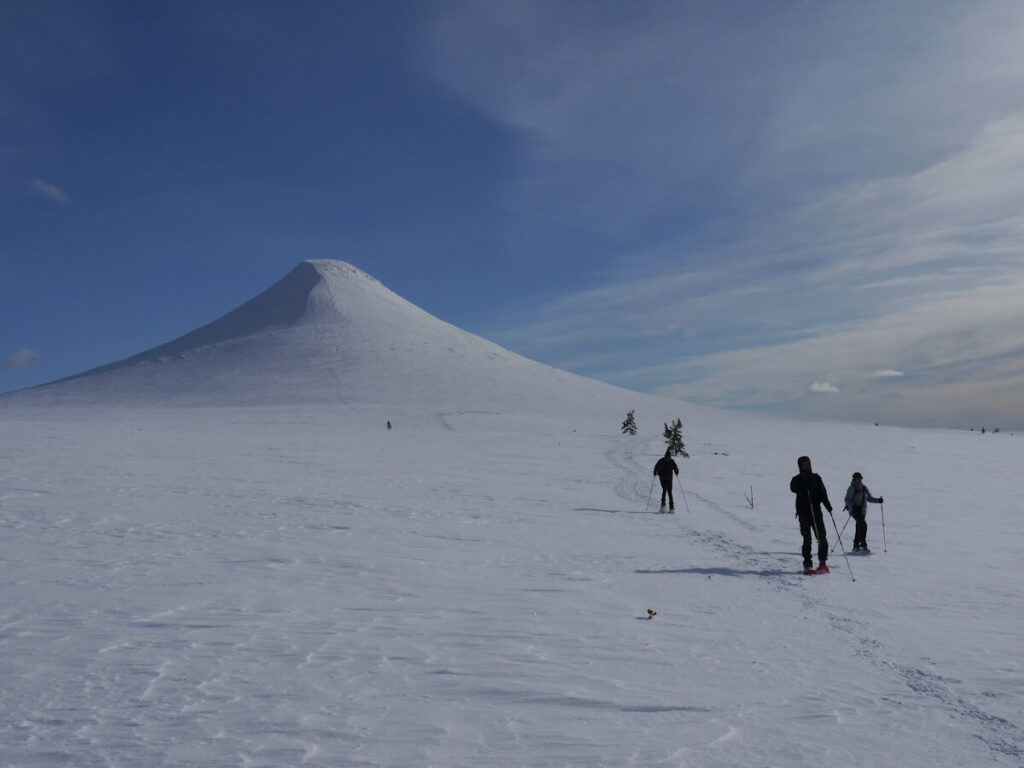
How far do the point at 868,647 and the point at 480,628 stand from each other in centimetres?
400

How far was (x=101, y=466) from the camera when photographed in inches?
870

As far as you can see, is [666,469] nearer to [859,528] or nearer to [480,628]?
[859,528]

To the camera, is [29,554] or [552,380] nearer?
[29,554]

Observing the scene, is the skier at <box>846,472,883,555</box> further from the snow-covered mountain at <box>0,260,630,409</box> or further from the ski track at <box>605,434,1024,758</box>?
the snow-covered mountain at <box>0,260,630,409</box>

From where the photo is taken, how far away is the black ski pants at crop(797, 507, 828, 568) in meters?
11.2

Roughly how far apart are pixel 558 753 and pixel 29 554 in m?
9.71

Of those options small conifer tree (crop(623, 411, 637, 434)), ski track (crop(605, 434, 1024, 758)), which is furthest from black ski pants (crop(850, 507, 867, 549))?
small conifer tree (crop(623, 411, 637, 434))

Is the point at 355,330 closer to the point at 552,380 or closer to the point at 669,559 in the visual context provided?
the point at 552,380

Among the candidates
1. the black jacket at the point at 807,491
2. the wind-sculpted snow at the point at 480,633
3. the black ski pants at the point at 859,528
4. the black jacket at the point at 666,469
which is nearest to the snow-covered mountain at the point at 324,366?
the black jacket at the point at 666,469

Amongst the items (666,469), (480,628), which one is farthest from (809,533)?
(666,469)

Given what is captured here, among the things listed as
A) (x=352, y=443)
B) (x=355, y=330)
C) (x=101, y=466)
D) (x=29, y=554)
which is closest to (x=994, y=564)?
(x=29, y=554)

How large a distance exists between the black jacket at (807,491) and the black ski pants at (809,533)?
0.07 meters

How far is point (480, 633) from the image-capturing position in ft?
24.7

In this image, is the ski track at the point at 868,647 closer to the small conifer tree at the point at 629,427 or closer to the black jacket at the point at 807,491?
the black jacket at the point at 807,491
